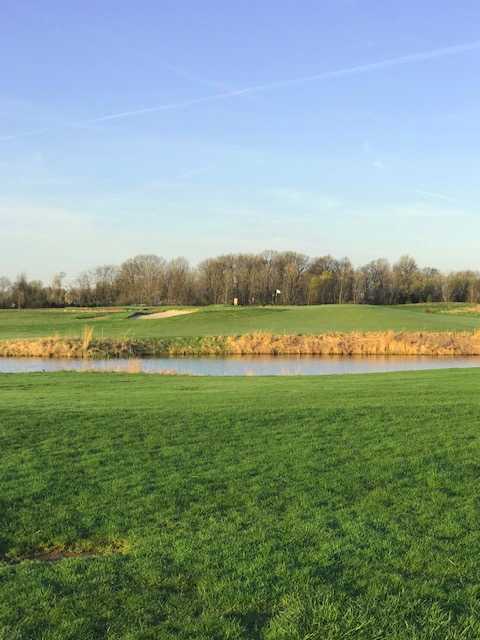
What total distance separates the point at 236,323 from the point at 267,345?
42.6ft

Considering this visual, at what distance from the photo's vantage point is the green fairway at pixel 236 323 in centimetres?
4697

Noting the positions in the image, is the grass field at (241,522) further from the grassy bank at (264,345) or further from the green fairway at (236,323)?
the green fairway at (236,323)

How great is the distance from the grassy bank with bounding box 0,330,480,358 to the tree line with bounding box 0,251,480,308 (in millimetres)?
65533

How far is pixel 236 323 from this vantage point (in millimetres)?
52562

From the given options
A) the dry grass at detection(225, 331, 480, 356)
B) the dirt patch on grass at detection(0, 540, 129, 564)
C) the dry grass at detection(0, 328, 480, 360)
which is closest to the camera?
the dirt patch on grass at detection(0, 540, 129, 564)

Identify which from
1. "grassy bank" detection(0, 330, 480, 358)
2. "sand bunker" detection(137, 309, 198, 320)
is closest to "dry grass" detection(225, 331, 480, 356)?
"grassy bank" detection(0, 330, 480, 358)

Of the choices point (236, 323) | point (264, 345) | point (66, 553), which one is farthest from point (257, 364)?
point (66, 553)

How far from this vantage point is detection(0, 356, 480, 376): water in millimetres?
30562

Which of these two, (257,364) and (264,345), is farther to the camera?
(264,345)

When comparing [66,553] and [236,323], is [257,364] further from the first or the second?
[66,553]

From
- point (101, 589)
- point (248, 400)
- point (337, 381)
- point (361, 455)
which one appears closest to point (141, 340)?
point (337, 381)

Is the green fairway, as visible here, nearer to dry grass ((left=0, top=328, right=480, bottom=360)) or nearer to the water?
dry grass ((left=0, top=328, right=480, bottom=360))

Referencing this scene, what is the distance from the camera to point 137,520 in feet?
24.3

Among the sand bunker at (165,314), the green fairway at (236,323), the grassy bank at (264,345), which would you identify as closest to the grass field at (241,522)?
the grassy bank at (264,345)
